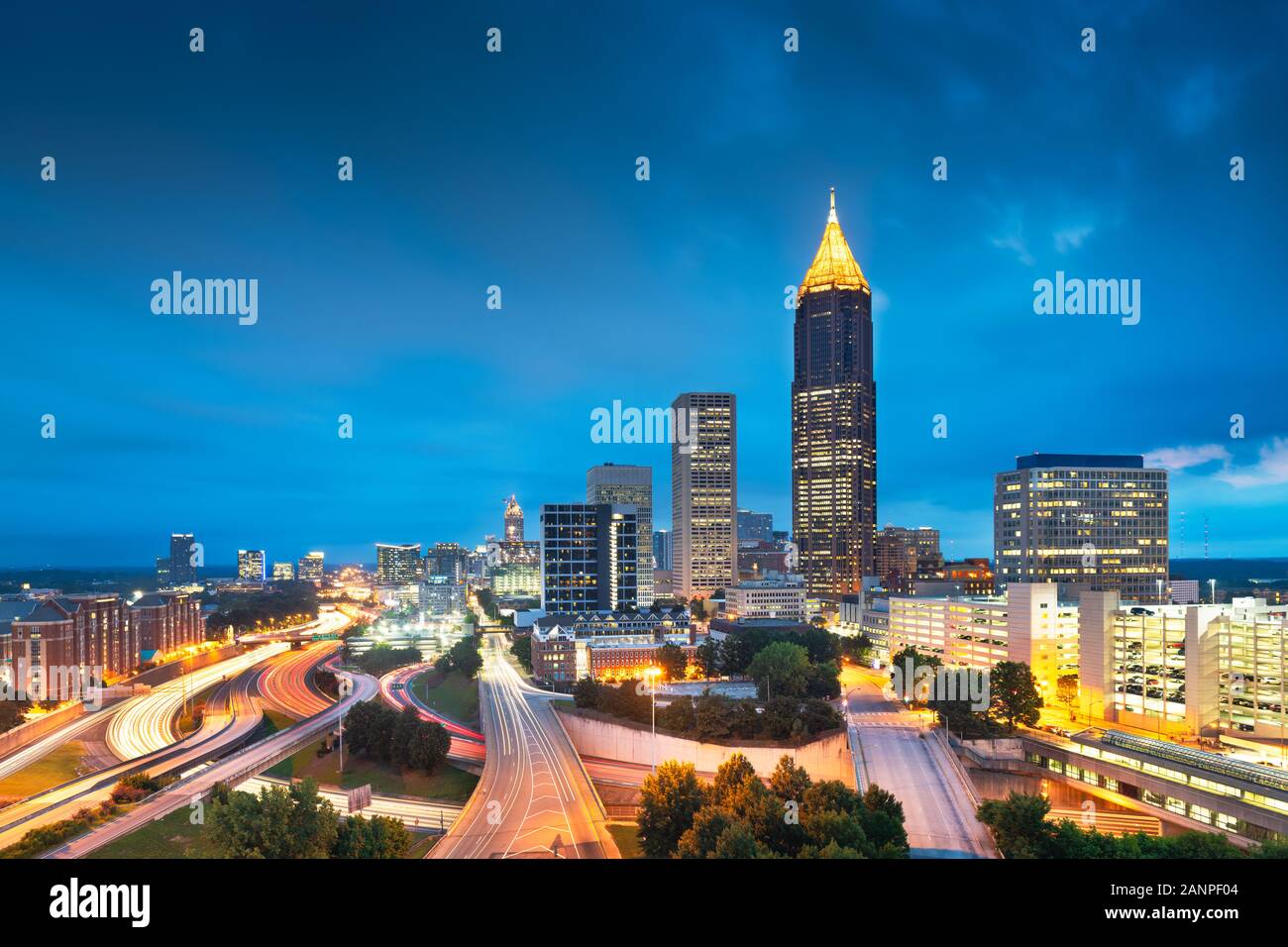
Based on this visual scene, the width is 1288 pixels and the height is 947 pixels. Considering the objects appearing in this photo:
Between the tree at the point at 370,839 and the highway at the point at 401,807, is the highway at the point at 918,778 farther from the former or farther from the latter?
the highway at the point at 401,807

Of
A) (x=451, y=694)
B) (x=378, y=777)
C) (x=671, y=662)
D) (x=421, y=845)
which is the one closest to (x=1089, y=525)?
(x=671, y=662)

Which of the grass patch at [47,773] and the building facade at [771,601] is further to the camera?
the building facade at [771,601]

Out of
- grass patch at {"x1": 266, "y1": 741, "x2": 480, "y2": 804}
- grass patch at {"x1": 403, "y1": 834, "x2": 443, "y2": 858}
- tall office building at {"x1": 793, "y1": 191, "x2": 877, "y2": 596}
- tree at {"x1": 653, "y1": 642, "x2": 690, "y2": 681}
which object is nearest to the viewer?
grass patch at {"x1": 403, "y1": 834, "x2": 443, "y2": 858}

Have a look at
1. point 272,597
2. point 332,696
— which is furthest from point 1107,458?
point 272,597

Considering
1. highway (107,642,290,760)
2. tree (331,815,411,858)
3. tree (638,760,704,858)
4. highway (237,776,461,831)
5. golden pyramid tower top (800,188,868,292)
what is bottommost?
highway (107,642,290,760)

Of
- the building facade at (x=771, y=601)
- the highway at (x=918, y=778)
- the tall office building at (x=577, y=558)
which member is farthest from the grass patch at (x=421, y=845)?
the building facade at (x=771, y=601)

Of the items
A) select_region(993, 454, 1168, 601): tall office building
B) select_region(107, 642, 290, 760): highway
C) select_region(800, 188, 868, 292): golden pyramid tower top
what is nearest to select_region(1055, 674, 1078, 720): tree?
select_region(993, 454, 1168, 601): tall office building

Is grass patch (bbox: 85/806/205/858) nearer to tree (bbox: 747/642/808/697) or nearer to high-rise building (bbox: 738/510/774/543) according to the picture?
tree (bbox: 747/642/808/697)
